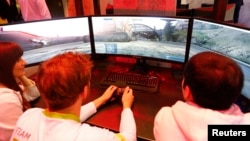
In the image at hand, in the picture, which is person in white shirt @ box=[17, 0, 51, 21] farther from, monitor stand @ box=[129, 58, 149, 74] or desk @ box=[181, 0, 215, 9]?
desk @ box=[181, 0, 215, 9]

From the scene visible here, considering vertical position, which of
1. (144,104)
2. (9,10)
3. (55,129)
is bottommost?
(144,104)

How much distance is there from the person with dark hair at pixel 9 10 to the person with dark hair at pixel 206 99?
168 cm

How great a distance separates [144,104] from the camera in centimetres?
125

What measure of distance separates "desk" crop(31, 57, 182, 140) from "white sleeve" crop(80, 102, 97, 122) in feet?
0.07

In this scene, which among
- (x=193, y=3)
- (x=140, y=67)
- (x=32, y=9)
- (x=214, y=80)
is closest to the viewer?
(x=214, y=80)

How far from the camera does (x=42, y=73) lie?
2.70 feet

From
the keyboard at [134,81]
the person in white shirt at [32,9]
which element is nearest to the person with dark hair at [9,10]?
the person in white shirt at [32,9]

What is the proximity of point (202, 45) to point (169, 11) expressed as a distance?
1.16 feet

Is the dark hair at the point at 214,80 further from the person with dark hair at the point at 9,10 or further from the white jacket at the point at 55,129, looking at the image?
the person with dark hair at the point at 9,10

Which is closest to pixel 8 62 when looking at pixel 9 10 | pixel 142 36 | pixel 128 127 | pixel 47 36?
pixel 47 36

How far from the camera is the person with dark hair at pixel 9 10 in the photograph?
191 centimetres

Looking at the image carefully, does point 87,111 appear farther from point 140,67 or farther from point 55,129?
point 140,67

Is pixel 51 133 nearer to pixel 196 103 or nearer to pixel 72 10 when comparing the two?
pixel 196 103

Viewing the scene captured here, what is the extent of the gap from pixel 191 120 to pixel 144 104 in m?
0.52
